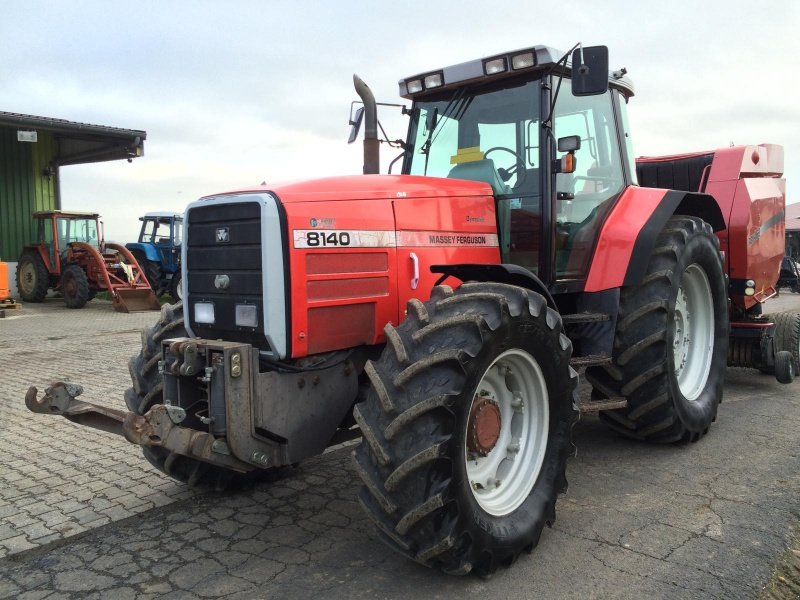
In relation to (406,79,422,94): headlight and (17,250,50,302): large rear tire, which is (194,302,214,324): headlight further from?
(17,250,50,302): large rear tire

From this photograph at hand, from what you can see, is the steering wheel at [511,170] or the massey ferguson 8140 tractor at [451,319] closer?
the massey ferguson 8140 tractor at [451,319]

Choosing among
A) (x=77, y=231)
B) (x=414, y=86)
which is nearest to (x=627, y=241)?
(x=414, y=86)

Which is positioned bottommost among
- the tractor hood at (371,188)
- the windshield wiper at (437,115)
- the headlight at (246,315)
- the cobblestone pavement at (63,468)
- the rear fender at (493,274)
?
the cobblestone pavement at (63,468)

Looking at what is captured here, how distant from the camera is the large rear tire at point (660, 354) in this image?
4.33m

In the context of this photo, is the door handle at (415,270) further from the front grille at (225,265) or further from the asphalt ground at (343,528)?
the asphalt ground at (343,528)

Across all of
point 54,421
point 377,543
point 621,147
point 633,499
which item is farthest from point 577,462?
point 54,421

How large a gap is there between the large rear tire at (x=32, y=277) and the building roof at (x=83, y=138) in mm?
3164

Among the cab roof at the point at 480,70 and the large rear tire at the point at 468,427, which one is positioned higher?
the cab roof at the point at 480,70

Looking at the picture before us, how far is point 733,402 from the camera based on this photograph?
20.0 ft

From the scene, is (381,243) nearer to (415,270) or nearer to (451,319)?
(415,270)

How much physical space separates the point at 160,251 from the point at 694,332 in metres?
15.9

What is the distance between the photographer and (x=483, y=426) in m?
3.21

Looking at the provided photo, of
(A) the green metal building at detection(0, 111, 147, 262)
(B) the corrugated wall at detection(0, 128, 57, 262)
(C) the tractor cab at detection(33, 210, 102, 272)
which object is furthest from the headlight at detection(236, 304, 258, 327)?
(B) the corrugated wall at detection(0, 128, 57, 262)

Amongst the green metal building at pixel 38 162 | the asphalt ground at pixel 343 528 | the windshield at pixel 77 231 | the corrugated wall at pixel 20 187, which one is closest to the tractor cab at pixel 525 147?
the asphalt ground at pixel 343 528
